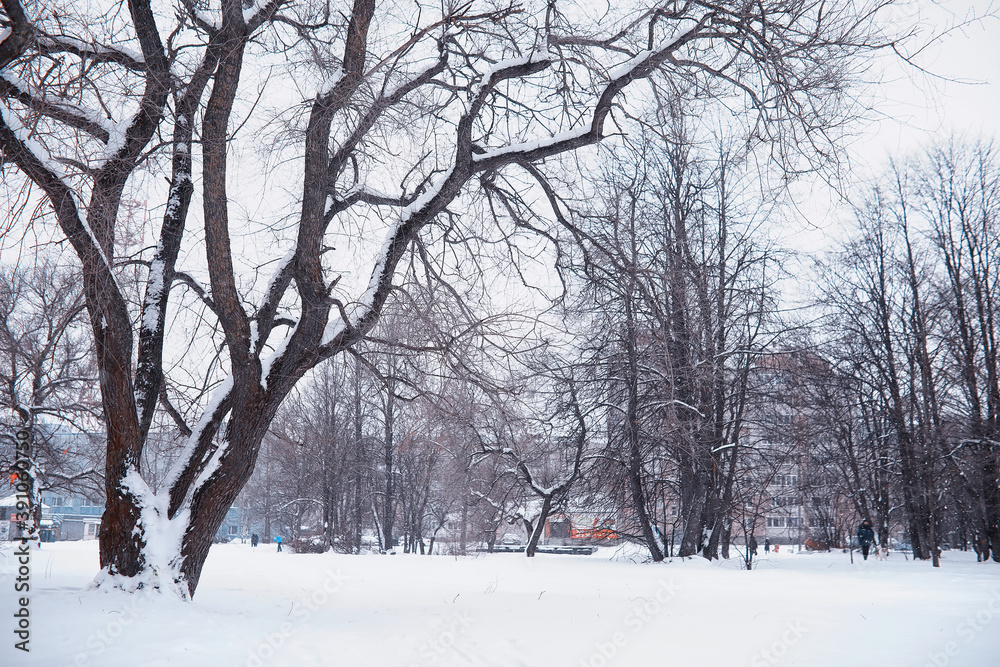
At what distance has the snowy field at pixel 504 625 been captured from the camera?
471cm

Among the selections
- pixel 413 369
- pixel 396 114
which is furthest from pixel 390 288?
pixel 396 114

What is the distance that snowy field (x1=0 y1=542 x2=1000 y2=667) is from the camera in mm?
4715

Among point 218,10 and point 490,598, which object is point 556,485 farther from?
point 218,10

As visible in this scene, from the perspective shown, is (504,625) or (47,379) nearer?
(504,625)

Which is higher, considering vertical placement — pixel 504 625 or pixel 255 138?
pixel 255 138

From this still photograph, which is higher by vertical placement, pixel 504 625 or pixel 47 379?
pixel 47 379

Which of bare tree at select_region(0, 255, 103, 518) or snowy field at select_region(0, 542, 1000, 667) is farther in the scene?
bare tree at select_region(0, 255, 103, 518)

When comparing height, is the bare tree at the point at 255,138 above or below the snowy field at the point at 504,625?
above

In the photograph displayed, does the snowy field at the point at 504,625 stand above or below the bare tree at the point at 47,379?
below

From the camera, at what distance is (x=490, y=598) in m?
7.55

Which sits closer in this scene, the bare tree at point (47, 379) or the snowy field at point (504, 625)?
the snowy field at point (504, 625)

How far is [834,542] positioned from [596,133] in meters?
36.2

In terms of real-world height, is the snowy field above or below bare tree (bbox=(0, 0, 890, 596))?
below

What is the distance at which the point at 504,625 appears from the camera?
19.7 ft
